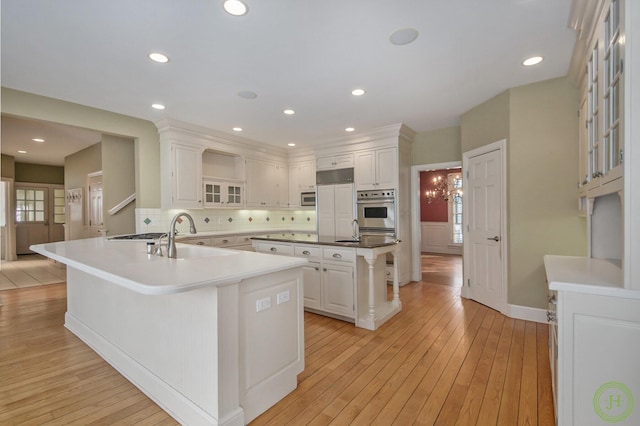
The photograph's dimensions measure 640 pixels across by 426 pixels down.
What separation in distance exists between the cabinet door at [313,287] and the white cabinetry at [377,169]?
2.14 metres

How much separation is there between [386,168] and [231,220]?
319 centimetres

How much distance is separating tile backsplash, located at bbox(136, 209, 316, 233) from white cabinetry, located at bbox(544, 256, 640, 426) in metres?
4.83

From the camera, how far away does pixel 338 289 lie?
3.29 meters

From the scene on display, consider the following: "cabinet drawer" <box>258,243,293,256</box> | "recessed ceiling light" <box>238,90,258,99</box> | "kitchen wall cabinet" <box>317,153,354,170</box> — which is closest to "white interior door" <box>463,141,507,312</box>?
"kitchen wall cabinet" <box>317,153,354,170</box>

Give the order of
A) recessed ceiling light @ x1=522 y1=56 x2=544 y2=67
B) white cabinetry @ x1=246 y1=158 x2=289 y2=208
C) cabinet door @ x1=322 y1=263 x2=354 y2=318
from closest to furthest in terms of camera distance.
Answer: recessed ceiling light @ x1=522 y1=56 x2=544 y2=67 < cabinet door @ x1=322 y1=263 x2=354 y2=318 < white cabinetry @ x1=246 y1=158 x2=289 y2=208

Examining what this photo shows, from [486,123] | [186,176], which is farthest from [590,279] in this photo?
[186,176]

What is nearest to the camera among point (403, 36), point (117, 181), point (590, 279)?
point (590, 279)

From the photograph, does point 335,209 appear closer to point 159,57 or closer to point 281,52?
point 281,52

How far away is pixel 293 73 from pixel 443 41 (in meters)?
1.40

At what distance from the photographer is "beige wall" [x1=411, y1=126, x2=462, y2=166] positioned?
4.86 m

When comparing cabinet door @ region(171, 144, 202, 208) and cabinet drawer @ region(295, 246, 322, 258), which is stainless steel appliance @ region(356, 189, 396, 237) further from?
cabinet door @ region(171, 144, 202, 208)

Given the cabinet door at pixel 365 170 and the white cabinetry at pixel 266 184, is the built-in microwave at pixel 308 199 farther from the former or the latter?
the cabinet door at pixel 365 170

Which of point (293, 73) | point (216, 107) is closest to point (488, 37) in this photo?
point (293, 73)

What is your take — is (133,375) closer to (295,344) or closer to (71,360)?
(71,360)
